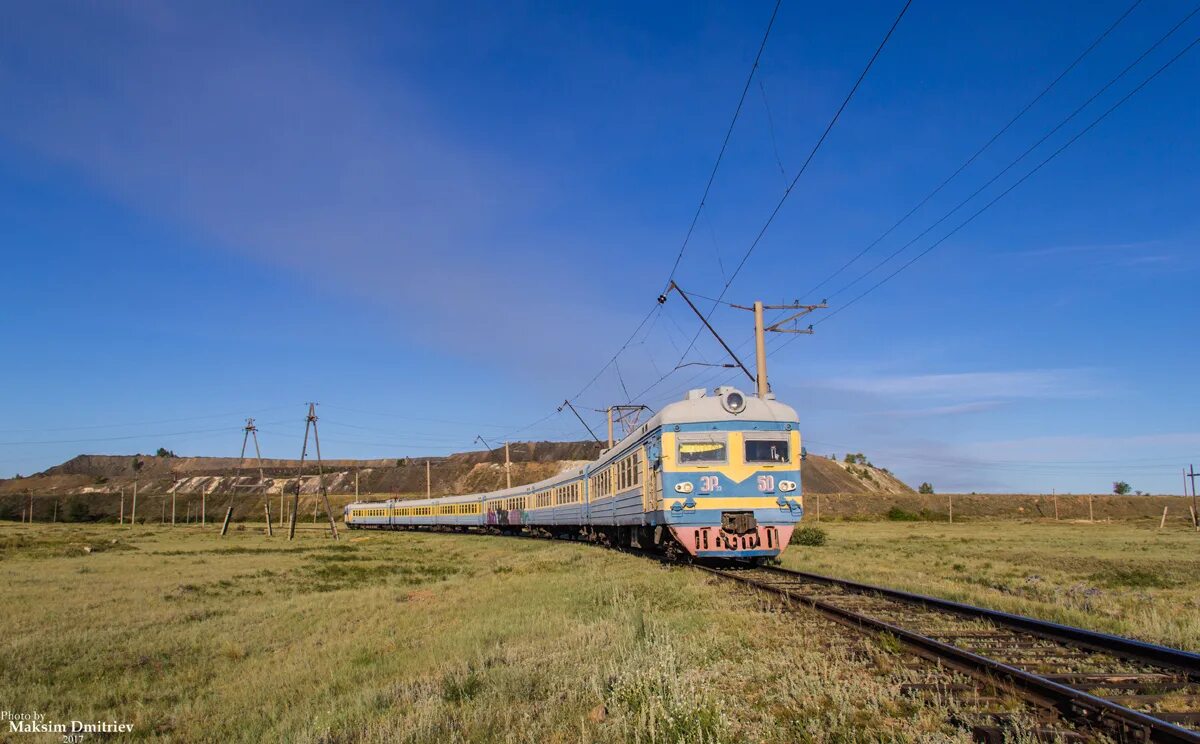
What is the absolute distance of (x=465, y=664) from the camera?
29.1ft

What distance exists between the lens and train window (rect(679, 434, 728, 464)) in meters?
16.9

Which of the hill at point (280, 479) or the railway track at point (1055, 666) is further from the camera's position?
the hill at point (280, 479)

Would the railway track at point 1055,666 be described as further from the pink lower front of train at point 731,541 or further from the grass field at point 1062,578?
the pink lower front of train at point 731,541

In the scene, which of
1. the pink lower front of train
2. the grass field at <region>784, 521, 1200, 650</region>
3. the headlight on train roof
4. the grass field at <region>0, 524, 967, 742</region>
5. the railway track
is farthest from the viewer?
the headlight on train roof

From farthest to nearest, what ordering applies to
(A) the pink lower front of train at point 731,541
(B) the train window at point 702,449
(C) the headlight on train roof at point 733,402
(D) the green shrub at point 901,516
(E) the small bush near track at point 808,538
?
(D) the green shrub at point 901,516
(E) the small bush near track at point 808,538
(C) the headlight on train roof at point 733,402
(B) the train window at point 702,449
(A) the pink lower front of train at point 731,541

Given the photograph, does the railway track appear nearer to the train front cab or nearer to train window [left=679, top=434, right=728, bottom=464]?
the train front cab

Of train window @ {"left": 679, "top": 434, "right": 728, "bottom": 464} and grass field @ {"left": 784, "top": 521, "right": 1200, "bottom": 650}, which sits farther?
train window @ {"left": 679, "top": 434, "right": 728, "bottom": 464}

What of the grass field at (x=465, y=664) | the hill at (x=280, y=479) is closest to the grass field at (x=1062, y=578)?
the grass field at (x=465, y=664)

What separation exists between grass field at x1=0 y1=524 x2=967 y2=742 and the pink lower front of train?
656mm

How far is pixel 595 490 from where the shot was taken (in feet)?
91.9

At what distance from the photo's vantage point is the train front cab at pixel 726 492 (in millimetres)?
16688

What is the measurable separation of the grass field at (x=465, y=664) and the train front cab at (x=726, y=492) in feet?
3.53

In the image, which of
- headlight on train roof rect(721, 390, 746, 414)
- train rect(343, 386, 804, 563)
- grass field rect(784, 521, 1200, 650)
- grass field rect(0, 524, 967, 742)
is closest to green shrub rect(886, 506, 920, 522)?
grass field rect(784, 521, 1200, 650)

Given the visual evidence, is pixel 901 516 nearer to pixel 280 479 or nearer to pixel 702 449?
pixel 702 449
